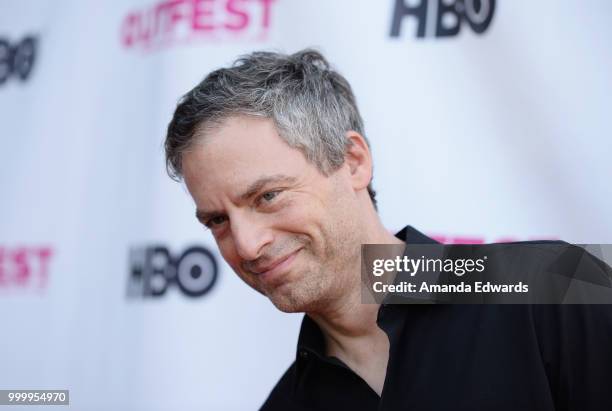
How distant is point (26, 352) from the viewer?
186 cm

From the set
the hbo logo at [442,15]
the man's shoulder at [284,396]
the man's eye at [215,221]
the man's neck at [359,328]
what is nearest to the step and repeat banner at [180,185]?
the hbo logo at [442,15]

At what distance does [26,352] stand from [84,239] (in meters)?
0.34

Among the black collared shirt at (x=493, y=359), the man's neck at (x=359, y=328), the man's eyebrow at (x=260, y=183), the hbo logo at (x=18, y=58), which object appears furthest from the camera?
the hbo logo at (x=18, y=58)

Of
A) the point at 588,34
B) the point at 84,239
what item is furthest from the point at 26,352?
the point at 588,34

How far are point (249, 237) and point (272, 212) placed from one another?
56mm

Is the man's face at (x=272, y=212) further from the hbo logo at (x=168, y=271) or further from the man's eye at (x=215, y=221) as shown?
the hbo logo at (x=168, y=271)

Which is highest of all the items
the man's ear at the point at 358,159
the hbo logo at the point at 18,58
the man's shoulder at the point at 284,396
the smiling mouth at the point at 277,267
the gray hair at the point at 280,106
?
the hbo logo at the point at 18,58

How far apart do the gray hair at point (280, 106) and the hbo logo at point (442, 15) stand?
465 millimetres

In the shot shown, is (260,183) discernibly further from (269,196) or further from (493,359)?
(493,359)

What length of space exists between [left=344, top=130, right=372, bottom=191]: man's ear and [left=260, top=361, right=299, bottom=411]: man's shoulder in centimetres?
37

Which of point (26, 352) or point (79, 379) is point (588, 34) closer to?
point (79, 379)

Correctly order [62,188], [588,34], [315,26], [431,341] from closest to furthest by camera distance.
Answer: [431,341] < [588,34] < [315,26] < [62,188]

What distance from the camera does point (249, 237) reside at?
3.62 feet

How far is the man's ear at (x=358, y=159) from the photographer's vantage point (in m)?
1.26
